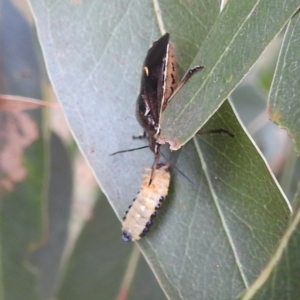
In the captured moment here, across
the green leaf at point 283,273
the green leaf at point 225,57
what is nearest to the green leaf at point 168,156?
the green leaf at point 225,57

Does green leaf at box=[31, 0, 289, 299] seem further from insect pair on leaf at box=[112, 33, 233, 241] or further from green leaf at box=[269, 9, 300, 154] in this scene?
green leaf at box=[269, 9, 300, 154]

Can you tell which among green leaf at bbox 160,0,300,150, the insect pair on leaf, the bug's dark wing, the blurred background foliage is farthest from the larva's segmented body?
the blurred background foliage

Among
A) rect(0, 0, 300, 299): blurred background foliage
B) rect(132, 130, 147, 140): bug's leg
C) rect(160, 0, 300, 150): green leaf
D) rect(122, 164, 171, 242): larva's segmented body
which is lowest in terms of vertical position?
rect(0, 0, 300, 299): blurred background foliage

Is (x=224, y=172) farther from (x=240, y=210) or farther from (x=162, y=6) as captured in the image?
(x=162, y=6)

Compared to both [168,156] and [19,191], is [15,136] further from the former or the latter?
[168,156]

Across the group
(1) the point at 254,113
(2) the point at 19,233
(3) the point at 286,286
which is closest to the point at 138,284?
(2) the point at 19,233

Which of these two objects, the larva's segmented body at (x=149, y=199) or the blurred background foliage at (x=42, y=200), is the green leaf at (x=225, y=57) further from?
the blurred background foliage at (x=42, y=200)
